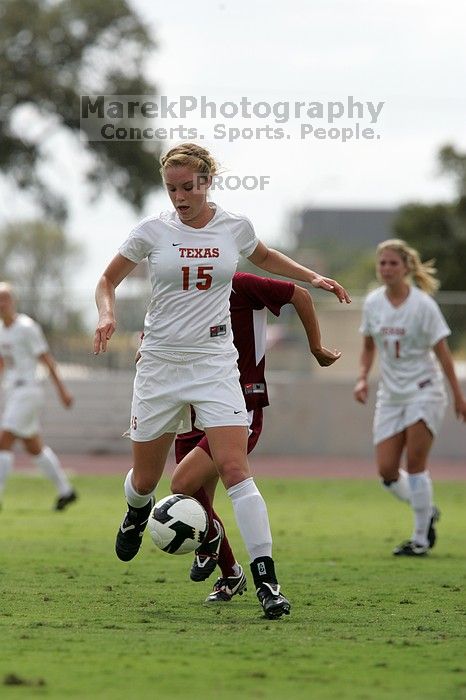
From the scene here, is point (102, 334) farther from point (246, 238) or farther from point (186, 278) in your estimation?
point (246, 238)

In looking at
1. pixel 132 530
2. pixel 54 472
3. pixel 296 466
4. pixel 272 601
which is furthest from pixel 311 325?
pixel 296 466

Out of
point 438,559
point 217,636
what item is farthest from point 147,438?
point 438,559

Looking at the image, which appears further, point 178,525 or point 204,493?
point 204,493

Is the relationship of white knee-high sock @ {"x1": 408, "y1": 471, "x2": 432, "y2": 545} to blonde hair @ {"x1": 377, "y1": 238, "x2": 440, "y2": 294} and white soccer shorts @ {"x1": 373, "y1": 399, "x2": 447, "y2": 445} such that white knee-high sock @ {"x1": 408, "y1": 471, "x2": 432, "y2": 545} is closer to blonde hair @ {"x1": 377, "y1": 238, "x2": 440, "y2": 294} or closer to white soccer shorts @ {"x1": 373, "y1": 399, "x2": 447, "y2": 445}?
white soccer shorts @ {"x1": 373, "y1": 399, "x2": 447, "y2": 445}

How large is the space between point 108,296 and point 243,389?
1.23 m

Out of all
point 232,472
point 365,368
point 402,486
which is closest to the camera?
point 232,472

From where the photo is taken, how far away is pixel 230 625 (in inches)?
283

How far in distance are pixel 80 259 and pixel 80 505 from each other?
34604mm

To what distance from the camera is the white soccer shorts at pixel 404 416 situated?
11281 millimetres

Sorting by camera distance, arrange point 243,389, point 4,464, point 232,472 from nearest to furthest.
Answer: point 232,472 → point 243,389 → point 4,464

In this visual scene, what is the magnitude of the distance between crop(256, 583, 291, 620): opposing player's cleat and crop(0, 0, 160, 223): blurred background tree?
25844mm

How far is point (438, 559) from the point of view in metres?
11.0

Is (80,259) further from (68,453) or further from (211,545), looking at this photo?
(211,545)

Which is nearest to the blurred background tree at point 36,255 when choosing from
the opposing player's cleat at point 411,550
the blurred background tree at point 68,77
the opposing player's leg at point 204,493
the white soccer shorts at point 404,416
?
the blurred background tree at point 68,77
